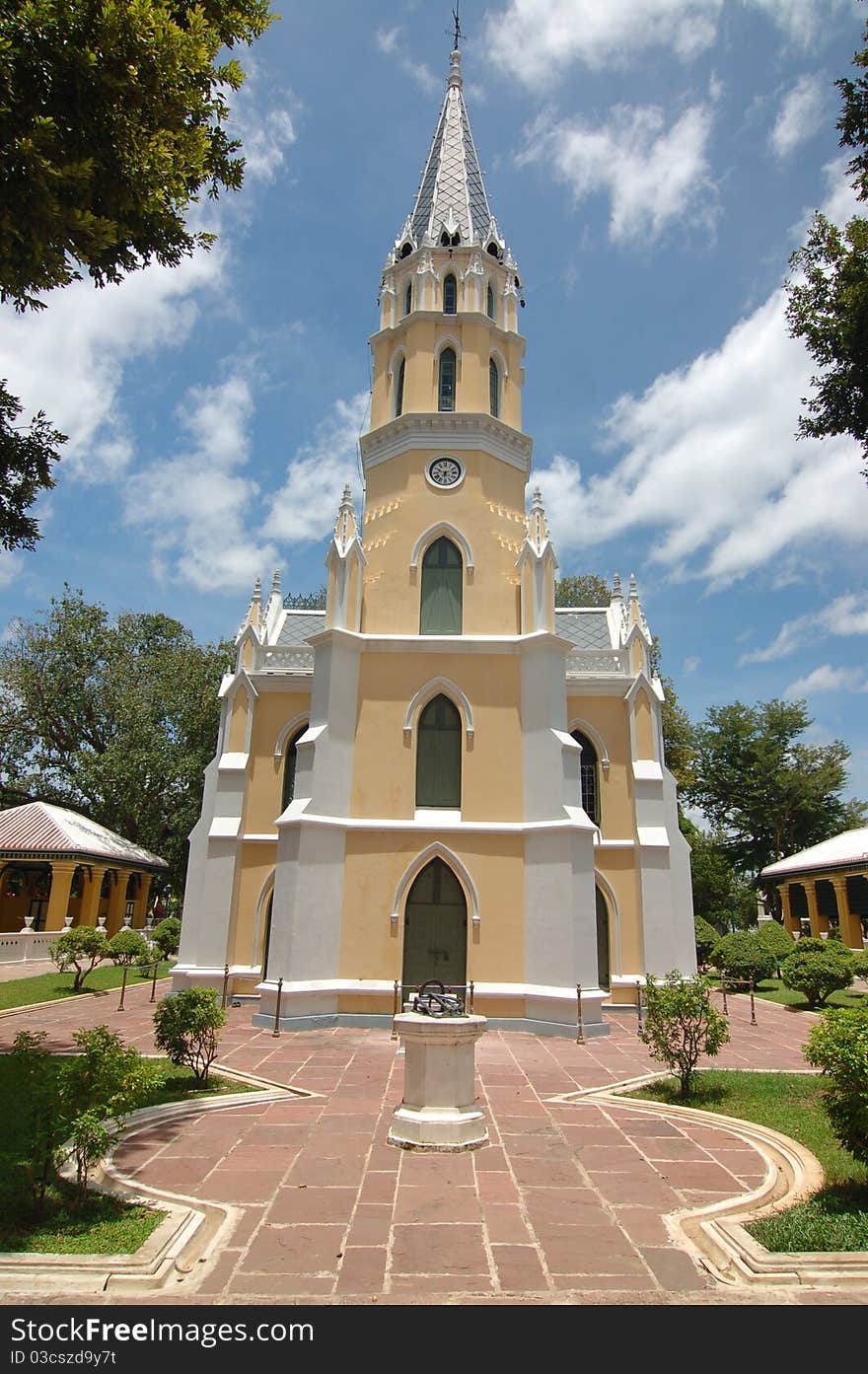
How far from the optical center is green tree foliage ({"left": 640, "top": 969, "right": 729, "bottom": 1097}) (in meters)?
9.31

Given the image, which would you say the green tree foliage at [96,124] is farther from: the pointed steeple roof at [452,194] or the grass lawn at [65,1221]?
the pointed steeple roof at [452,194]

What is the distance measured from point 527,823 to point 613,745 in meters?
4.53

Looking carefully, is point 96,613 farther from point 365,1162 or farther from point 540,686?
point 365,1162

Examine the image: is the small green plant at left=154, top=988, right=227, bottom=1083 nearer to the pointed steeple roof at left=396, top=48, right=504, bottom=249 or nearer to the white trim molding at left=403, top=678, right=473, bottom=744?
the white trim molding at left=403, top=678, right=473, bottom=744

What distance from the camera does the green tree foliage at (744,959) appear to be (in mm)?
22609

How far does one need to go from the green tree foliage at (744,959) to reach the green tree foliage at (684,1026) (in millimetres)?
14133

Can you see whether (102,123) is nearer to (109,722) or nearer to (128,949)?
(128,949)

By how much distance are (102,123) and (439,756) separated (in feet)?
38.0

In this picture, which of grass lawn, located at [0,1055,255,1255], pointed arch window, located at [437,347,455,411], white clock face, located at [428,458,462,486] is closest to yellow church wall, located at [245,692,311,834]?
white clock face, located at [428,458,462,486]

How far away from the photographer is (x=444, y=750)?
16.0 metres

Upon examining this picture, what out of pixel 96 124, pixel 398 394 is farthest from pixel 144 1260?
pixel 398 394

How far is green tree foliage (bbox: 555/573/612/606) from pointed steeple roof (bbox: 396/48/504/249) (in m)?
16.9
